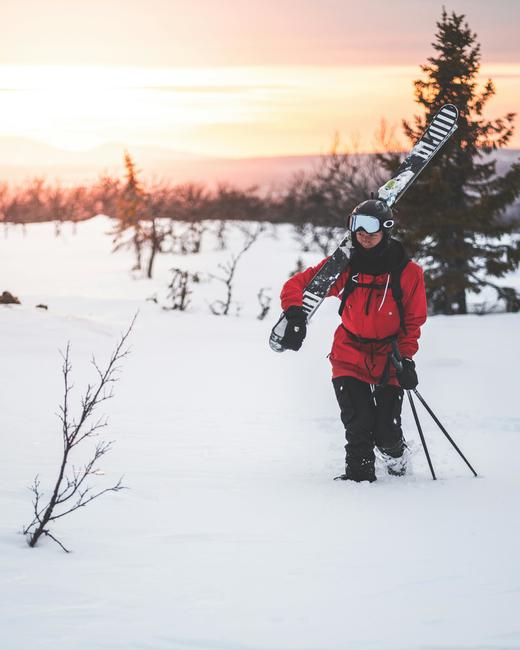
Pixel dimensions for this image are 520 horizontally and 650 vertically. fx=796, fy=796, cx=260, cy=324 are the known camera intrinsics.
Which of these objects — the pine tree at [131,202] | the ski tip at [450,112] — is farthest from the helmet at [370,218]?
the pine tree at [131,202]

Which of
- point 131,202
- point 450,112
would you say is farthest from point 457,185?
point 131,202

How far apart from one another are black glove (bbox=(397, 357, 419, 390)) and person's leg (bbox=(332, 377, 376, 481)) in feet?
0.80

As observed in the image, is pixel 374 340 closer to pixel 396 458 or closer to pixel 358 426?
pixel 358 426

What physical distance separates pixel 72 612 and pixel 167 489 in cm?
167

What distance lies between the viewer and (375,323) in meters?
4.77

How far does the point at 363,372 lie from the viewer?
190 inches

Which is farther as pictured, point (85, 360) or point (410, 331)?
point (85, 360)

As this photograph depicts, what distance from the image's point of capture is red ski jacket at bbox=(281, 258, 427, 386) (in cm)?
473

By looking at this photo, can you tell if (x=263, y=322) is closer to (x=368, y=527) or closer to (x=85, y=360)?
(x=85, y=360)

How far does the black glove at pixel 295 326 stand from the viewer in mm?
4906

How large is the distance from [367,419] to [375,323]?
58cm

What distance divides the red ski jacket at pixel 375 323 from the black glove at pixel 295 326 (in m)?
0.06

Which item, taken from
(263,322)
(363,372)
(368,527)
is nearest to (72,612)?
(368,527)

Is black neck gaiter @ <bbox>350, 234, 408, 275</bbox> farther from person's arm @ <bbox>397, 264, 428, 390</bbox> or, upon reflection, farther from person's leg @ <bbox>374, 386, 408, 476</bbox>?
person's leg @ <bbox>374, 386, 408, 476</bbox>
